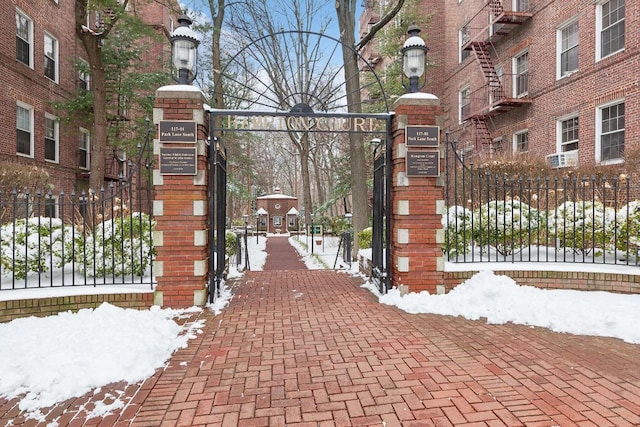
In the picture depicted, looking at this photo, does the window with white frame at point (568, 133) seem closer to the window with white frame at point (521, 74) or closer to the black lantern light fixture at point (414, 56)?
the window with white frame at point (521, 74)

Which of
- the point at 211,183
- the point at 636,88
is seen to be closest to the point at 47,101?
the point at 211,183

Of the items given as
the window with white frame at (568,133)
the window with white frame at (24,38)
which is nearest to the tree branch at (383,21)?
the window with white frame at (568,133)

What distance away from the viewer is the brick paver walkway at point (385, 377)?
9.20 ft

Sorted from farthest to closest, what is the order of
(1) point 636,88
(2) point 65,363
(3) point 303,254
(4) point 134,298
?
(3) point 303,254 < (1) point 636,88 < (4) point 134,298 < (2) point 65,363

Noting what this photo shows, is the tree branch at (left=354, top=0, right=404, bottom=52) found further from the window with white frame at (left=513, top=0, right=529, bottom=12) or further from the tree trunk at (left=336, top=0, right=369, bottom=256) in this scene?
→ the window with white frame at (left=513, top=0, right=529, bottom=12)

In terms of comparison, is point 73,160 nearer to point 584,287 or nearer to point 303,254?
point 303,254

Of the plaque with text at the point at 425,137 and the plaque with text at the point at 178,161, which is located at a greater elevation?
the plaque with text at the point at 425,137

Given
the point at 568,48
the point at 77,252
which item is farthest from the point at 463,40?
the point at 77,252

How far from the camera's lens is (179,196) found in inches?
220

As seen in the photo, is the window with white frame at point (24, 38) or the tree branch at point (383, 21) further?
the window with white frame at point (24, 38)

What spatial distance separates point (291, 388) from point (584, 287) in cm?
519

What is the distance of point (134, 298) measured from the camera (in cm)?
545

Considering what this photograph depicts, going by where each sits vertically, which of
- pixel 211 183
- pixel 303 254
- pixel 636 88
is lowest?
pixel 303 254

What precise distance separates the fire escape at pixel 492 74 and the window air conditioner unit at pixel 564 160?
2.88 meters
